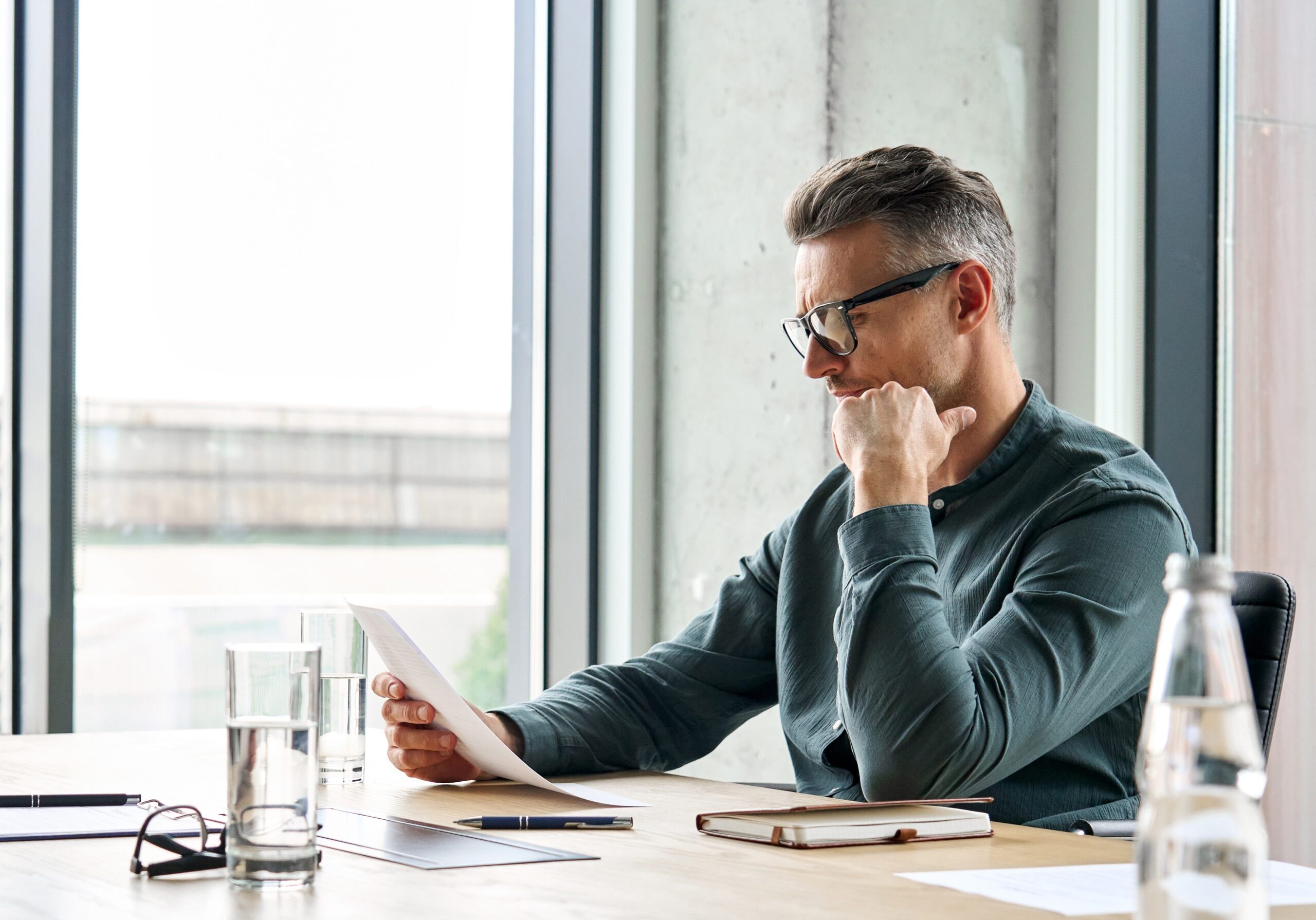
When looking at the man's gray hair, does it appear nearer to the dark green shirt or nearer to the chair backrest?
the dark green shirt

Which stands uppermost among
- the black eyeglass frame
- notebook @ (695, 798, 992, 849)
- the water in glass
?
the water in glass

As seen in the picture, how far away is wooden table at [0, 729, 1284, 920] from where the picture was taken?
85 cm

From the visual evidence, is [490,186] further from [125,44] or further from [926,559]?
[926,559]

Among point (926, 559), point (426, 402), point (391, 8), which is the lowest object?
point (926, 559)

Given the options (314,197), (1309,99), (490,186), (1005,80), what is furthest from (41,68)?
(1309,99)

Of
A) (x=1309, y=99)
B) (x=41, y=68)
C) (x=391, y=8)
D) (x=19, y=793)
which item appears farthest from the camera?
(x=391, y=8)

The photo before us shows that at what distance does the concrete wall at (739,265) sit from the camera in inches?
123

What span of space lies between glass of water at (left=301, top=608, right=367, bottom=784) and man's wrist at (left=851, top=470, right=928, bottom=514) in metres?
0.55

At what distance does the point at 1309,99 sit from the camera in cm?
291

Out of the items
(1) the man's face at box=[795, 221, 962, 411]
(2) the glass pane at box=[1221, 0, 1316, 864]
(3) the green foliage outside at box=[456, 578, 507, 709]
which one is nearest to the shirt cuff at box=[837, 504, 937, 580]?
(1) the man's face at box=[795, 221, 962, 411]

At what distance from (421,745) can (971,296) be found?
2.92ft

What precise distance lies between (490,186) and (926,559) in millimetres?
1966

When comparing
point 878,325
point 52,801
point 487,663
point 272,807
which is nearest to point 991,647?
point 878,325

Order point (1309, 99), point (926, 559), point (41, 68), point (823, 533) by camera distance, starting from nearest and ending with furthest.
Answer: point (926, 559) → point (823, 533) → point (41, 68) → point (1309, 99)
